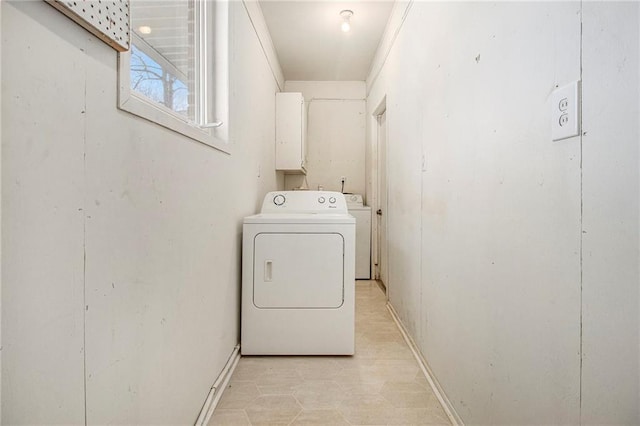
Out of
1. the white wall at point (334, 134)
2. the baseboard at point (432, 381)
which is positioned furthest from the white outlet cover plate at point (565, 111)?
the white wall at point (334, 134)

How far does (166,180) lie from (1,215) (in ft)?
1.74

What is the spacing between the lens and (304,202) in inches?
98.6

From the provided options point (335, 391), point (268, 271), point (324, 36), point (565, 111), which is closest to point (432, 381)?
point (335, 391)

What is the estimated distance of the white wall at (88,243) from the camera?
51 centimetres

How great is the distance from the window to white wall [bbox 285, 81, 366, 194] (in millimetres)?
2500

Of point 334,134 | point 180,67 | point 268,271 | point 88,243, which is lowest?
point 268,271

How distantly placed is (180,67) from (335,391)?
66.1 inches

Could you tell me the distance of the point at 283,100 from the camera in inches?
136

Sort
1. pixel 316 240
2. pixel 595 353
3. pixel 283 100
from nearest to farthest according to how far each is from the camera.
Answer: pixel 595 353 → pixel 316 240 → pixel 283 100

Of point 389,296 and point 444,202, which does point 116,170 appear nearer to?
point 444,202

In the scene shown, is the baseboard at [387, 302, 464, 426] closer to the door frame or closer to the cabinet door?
the cabinet door

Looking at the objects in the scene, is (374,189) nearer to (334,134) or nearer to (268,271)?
(334,134)

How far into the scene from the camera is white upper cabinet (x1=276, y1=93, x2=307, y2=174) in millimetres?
3455

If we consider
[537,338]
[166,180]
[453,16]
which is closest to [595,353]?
[537,338]
